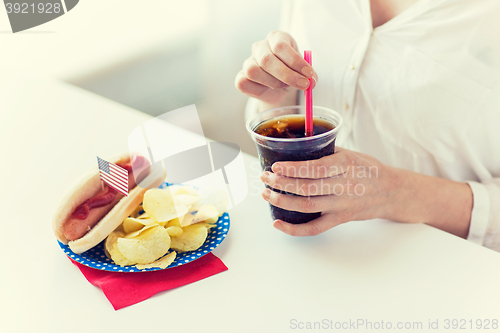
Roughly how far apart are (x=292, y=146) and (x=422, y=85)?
587 millimetres

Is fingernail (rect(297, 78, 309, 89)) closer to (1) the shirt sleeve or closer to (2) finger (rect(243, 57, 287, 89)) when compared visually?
(2) finger (rect(243, 57, 287, 89))

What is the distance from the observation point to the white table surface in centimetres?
64

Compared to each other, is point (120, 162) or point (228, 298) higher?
point (120, 162)

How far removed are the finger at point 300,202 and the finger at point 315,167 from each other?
51 mm

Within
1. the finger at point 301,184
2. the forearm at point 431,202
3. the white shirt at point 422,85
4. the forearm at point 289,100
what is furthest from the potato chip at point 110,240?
the white shirt at point 422,85

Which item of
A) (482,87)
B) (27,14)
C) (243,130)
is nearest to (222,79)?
(243,130)

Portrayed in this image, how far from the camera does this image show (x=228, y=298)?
67 centimetres

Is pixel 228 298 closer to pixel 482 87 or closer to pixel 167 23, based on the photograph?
pixel 482 87

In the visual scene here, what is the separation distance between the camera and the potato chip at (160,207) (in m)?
0.74

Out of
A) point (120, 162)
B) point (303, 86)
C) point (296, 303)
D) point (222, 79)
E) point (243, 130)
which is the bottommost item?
point (243, 130)

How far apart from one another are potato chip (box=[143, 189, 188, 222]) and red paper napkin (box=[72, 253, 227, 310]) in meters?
0.10

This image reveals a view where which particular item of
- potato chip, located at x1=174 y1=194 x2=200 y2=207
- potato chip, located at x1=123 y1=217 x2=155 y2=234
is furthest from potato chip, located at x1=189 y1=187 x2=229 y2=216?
potato chip, located at x1=123 y1=217 x2=155 y2=234

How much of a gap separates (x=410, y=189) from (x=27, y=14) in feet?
6.63

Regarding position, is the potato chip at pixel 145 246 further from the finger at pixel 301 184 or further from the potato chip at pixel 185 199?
the finger at pixel 301 184
